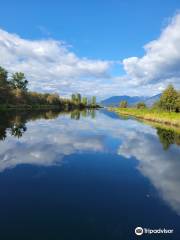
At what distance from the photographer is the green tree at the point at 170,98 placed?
273ft

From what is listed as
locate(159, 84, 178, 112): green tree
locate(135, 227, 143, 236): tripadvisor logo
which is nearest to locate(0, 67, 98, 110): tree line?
locate(159, 84, 178, 112): green tree

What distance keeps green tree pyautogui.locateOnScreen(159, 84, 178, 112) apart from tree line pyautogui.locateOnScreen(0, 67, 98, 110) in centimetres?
5605

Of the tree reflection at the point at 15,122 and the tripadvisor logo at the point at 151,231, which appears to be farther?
the tree reflection at the point at 15,122

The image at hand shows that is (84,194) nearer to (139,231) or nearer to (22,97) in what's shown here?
(139,231)

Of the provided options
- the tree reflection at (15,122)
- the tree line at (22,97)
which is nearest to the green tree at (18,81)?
the tree line at (22,97)

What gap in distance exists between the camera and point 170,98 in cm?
8356

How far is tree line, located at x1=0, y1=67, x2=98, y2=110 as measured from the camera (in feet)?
283

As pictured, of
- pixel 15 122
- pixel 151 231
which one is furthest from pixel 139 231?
pixel 15 122

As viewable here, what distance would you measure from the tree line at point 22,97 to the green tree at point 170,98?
5605 cm

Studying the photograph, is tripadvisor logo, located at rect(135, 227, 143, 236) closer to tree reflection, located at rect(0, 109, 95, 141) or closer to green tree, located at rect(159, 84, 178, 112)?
Result: tree reflection, located at rect(0, 109, 95, 141)

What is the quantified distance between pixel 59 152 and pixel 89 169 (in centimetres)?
594

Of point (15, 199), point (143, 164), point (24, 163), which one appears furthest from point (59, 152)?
point (15, 199)

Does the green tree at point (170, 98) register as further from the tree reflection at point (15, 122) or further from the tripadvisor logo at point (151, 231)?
the tripadvisor logo at point (151, 231)

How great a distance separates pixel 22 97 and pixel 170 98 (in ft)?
199
